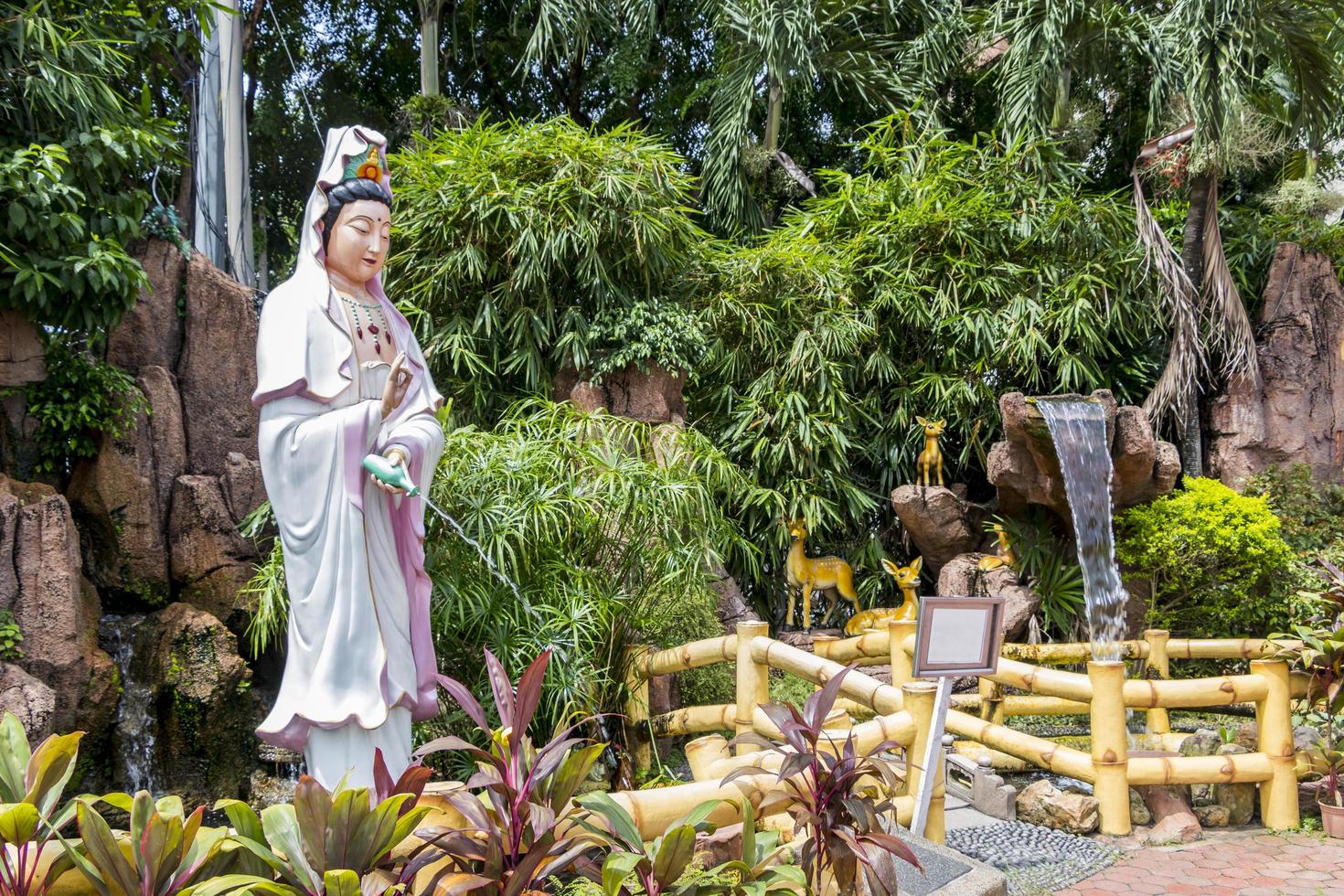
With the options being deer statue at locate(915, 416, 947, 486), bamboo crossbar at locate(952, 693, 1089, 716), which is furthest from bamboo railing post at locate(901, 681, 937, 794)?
deer statue at locate(915, 416, 947, 486)

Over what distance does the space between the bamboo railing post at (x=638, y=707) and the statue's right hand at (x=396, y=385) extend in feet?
6.87

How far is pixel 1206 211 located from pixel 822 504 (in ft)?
13.6

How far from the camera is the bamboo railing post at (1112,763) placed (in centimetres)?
451

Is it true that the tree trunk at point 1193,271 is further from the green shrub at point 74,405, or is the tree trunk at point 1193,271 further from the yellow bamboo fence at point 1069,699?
the green shrub at point 74,405

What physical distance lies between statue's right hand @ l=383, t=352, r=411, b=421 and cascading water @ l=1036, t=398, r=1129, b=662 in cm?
475

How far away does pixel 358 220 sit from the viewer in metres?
3.47

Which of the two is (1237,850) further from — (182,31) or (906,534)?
(182,31)

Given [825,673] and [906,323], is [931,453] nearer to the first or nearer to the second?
[906,323]

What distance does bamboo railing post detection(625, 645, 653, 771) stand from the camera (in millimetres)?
4957

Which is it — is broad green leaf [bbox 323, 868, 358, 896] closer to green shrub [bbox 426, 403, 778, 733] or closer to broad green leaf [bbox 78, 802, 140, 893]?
broad green leaf [bbox 78, 802, 140, 893]

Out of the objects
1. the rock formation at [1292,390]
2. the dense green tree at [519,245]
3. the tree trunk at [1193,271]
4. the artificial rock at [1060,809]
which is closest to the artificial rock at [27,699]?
the dense green tree at [519,245]

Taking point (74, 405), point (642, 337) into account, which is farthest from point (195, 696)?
point (642, 337)

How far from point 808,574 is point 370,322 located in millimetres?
4999

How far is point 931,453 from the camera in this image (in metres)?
8.13
